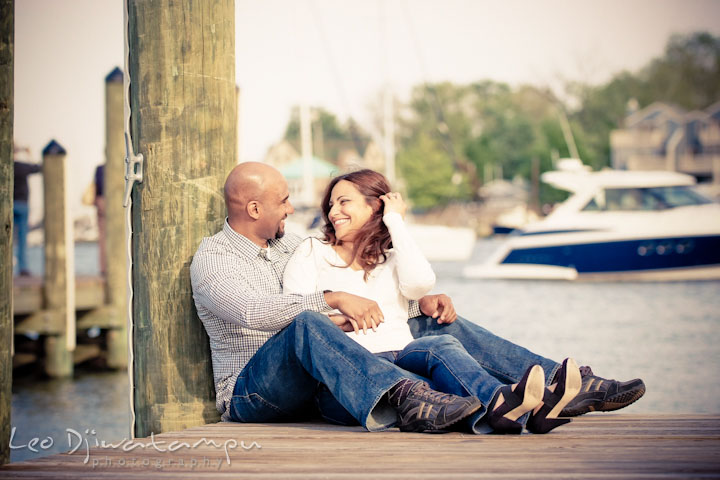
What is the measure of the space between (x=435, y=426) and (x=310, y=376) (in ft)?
1.86

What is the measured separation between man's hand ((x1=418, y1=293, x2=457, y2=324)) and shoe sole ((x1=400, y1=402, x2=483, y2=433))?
0.68 meters

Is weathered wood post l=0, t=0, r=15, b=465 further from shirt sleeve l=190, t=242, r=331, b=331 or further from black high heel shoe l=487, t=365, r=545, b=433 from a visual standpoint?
black high heel shoe l=487, t=365, r=545, b=433

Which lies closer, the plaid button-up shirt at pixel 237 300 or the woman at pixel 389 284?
the woman at pixel 389 284

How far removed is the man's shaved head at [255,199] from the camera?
3.68 m

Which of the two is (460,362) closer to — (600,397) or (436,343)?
(436,343)

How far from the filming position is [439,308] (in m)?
3.75

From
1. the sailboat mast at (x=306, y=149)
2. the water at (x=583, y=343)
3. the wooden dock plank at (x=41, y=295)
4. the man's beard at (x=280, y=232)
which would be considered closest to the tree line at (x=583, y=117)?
the sailboat mast at (x=306, y=149)

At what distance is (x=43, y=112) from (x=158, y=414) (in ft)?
109

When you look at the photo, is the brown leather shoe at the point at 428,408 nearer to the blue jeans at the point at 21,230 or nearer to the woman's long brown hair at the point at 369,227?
the woman's long brown hair at the point at 369,227

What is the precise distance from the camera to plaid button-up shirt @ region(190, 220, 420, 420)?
10.9ft

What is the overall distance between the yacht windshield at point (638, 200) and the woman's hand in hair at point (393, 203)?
20.4m

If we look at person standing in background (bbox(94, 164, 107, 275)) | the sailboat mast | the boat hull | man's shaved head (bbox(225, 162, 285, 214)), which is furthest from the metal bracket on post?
the sailboat mast

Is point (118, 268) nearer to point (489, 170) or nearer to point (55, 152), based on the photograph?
point (55, 152)

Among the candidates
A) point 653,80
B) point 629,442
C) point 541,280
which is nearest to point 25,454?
point 629,442
